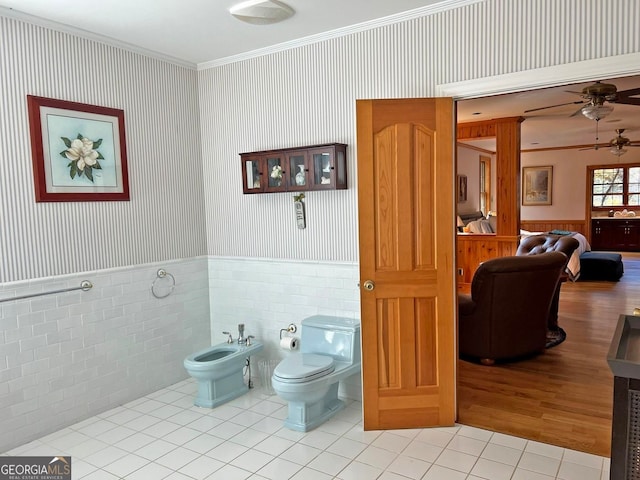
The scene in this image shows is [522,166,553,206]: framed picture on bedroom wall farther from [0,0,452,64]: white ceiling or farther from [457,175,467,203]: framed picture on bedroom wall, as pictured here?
[0,0,452,64]: white ceiling

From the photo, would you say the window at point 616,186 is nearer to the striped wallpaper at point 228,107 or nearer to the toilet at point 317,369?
the striped wallpaper at point 228,107

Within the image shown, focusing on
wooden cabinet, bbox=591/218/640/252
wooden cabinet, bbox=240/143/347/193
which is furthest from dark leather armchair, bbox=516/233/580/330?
wooden cabinet, bbox=591/218/640/252

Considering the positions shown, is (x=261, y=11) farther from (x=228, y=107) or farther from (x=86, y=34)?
(x=86, y=34)

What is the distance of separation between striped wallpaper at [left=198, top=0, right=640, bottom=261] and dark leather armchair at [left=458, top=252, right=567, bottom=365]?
1.33 metres

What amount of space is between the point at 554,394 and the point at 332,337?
1746 millimetres

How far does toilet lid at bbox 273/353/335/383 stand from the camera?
3020 millimetres

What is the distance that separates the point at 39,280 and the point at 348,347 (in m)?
2.11

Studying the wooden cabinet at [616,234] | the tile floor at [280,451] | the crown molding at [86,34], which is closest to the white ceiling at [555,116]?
the wooden cabinet at [616,234]

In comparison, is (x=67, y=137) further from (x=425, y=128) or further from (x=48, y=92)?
(x=425, y=128)

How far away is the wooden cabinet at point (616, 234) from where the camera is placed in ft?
35.8

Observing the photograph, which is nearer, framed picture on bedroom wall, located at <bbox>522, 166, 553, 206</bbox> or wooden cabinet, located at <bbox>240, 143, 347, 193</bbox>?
wooden cabinet, located at <bbox>240, 143, 347, 193</bbox>

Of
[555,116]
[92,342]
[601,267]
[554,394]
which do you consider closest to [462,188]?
[555,116]

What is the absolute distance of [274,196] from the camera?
3885 millimetres

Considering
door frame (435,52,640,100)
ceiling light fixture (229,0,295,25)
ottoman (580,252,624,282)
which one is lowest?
ottoman (580,252,624,282)
